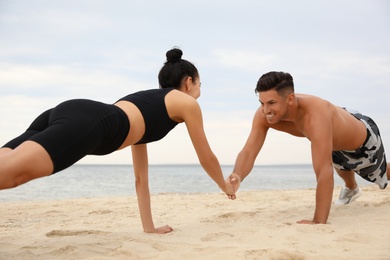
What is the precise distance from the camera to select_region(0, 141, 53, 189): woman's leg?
2535 millimetres

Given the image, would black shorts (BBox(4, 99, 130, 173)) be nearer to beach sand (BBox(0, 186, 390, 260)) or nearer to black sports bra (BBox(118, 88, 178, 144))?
black sports bra (BBox(118, 88, 178, 144))

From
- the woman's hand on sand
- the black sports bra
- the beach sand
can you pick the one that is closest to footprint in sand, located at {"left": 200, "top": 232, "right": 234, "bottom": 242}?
the beach sand

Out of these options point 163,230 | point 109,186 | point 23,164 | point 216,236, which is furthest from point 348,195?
point 109,186

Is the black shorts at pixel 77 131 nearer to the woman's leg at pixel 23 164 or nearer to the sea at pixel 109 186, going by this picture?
the woman's leg at pixel 23 164

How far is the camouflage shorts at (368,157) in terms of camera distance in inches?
188

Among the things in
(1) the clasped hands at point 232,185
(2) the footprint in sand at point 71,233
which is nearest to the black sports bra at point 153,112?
(1) the clasped hands at point 232,185

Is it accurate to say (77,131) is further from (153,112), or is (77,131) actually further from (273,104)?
(273,104)

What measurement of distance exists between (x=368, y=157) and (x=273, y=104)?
1.38m

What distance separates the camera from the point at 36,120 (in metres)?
3.11

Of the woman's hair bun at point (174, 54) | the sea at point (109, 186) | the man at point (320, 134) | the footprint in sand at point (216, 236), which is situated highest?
the woman's hair bun at point (174, 54)

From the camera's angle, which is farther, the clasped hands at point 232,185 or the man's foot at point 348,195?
the man's foot at point 348,195

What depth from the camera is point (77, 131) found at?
2.77 m

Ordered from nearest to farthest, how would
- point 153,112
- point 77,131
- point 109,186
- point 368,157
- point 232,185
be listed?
point 77,131
point 153,112
point 232,185
point 368,157
point 109,186

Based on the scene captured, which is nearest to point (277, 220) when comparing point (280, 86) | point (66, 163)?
point (280, 86)
